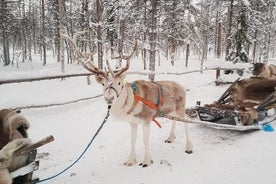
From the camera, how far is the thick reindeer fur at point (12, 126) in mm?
3641

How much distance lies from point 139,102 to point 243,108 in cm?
308

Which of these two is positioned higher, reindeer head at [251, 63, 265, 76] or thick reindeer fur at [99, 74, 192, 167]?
reindeer head at [251, 63, 265, 76]

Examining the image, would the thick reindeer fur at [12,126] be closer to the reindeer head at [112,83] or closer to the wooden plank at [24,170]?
the wooden plank at [24,170]

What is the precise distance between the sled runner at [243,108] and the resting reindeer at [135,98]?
0.95 meters

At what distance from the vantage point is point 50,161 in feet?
17.5

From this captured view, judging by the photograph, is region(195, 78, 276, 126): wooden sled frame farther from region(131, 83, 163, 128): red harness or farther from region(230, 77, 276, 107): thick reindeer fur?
region(131, 83, 163, 128): red harness

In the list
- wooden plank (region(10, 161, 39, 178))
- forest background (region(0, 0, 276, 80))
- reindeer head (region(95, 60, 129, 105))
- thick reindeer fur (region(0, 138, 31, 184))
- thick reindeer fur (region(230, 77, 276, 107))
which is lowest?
wooden plank (region(10, 161, 39, 178))

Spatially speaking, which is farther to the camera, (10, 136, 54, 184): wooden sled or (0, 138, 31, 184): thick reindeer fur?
(10, 136, 54, 184): wooden sled

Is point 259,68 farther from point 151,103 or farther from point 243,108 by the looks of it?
point 151,103

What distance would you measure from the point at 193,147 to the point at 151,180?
1.88 metres

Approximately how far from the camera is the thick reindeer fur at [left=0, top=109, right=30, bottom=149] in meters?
3.64

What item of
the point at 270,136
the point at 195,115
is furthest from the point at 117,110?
the point at 270,136

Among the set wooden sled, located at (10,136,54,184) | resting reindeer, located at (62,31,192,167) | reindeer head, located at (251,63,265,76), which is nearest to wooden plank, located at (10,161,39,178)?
wooden sled, located at (10,136,54,184)

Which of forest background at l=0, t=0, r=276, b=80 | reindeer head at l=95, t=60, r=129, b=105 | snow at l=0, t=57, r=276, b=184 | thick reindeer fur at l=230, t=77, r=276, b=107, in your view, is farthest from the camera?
forest background at l=0, t=0, r=276, b=80
